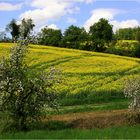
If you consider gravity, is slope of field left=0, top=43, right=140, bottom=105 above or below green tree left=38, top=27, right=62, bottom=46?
below

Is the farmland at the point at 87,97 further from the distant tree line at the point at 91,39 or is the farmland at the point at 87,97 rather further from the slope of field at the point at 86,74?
the distant tree line at the point at 91,39

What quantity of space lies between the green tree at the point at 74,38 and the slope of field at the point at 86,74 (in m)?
42.3

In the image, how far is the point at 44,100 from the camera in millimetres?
24172

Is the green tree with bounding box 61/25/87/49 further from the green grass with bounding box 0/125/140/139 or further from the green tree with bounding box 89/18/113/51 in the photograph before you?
the green grass with bounding box 0/125/140/139

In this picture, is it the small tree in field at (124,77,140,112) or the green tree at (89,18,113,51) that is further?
the green tree at (89,18,113,51)

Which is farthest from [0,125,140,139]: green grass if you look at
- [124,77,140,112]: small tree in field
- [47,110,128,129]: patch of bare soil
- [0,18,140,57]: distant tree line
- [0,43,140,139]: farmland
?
[0,18,140,57]: distant tree line

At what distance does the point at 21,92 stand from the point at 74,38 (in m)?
83.0

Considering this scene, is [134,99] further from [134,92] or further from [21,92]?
[21,92]

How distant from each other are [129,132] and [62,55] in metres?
39.6

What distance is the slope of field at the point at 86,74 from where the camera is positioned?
4038cm

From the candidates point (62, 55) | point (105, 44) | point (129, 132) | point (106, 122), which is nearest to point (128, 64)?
point (62, 55)

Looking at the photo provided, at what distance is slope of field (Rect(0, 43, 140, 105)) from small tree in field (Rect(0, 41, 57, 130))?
23.1 feet

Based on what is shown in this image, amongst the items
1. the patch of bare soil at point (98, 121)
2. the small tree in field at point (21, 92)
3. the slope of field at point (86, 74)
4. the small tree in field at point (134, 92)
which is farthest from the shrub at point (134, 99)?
the slope of field at point (86, 74)

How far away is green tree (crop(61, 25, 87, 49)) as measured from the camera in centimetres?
10269
